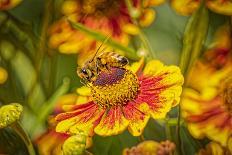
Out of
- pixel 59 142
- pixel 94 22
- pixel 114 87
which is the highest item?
pixel 94 22

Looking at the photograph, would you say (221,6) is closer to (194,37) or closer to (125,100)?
(194,37)

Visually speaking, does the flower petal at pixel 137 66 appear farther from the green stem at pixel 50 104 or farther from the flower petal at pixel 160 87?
the green stem at pixel 50 104

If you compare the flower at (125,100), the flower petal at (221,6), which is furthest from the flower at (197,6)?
the flower at (125,100)

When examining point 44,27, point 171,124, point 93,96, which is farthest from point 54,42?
point 171,124

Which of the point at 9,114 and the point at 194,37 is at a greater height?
the point at 194,37

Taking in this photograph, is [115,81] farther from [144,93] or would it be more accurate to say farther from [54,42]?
[54,42]

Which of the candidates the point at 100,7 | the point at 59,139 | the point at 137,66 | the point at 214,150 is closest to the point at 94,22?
the point at 100,7

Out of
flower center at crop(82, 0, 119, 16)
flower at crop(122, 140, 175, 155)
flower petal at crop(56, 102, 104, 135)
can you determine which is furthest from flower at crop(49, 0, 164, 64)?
flower at crop(122, 140, 175, 155)

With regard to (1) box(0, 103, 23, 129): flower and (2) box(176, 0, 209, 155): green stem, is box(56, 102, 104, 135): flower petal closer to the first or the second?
(1) box(0, 103, 23, 129): flower
